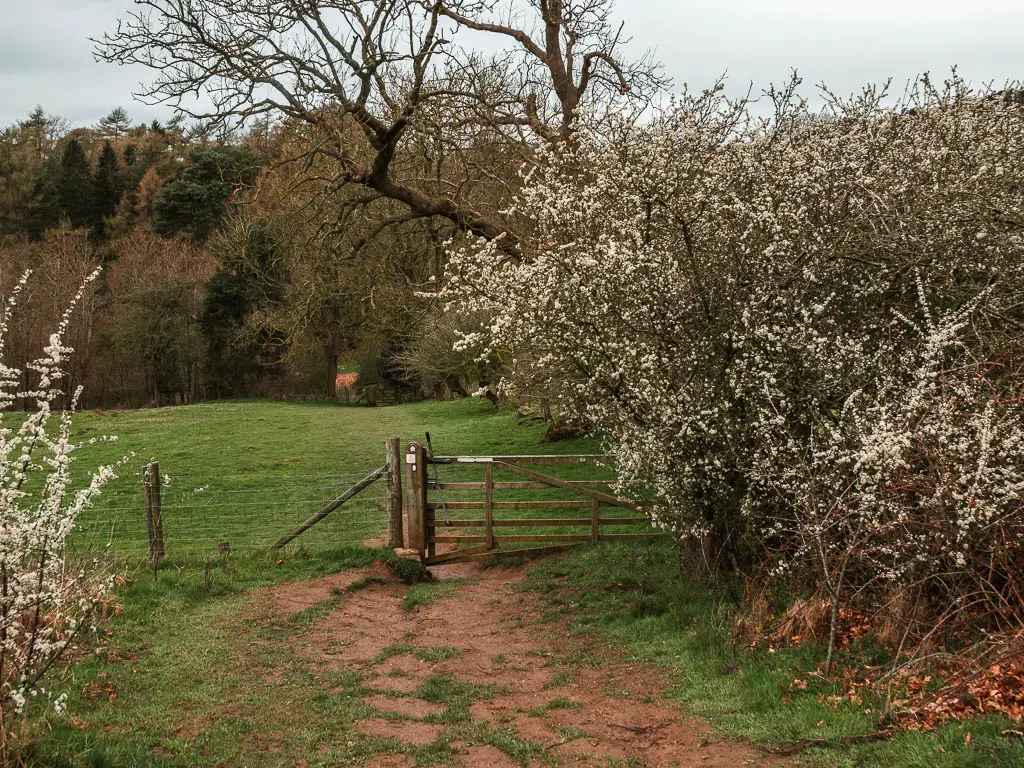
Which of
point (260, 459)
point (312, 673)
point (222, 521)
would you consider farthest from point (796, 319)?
point (260, 459)

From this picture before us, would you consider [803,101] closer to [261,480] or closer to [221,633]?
[221,633]

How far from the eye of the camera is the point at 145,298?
127 ft

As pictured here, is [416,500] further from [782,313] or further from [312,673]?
[782,313]

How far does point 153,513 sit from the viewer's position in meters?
9.73

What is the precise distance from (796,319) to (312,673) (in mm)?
5620

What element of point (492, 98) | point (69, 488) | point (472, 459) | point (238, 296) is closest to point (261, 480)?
point (69, 488)

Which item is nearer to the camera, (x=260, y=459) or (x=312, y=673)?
(x=312, y=673)

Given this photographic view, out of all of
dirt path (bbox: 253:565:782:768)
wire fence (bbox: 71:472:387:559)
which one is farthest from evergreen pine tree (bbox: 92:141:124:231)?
dirt path (bbox: 253:565:782:768)

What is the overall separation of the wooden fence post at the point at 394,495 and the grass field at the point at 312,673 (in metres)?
0.77

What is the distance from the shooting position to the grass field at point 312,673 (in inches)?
193

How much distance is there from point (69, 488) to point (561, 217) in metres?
13.7

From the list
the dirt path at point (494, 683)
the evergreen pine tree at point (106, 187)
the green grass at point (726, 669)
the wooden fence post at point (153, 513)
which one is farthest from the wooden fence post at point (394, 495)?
the evergreen pine tree at point (106, 187)

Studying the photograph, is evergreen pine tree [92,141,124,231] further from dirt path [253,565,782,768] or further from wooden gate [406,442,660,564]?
dirt path [253,565,782,768]

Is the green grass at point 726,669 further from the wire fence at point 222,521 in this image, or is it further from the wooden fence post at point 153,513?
the wooden fence post at point 153,513
